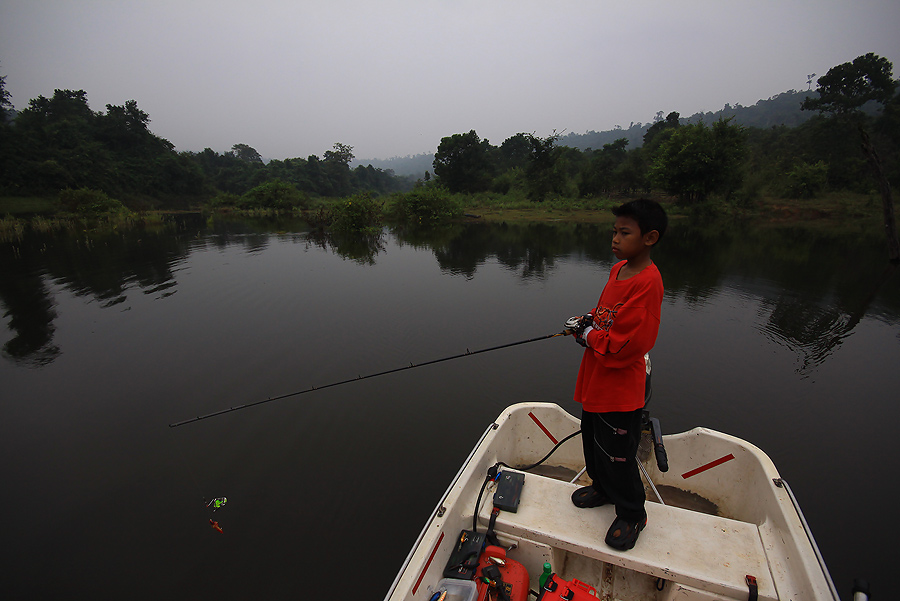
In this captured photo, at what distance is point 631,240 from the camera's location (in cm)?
186

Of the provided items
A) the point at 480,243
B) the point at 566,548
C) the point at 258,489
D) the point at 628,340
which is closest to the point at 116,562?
the point at 258,489

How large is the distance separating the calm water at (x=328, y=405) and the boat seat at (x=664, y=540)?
1151 mm

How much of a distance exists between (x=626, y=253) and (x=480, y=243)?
49.5ft


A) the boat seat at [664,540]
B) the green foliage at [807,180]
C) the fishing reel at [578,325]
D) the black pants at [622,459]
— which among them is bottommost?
the boat seat at [664,540]

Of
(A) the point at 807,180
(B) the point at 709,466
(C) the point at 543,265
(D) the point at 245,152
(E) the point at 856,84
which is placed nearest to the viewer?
(B) the point at 709,466

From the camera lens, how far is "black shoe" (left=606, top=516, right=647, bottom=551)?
77.1 inches

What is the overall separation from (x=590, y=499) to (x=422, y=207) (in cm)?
2499

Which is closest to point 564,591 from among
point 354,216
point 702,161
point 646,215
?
point 646,215

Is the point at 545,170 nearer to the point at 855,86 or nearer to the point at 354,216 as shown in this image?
the point at 354,216

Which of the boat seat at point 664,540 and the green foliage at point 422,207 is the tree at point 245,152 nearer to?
the green foliage at point 422,207

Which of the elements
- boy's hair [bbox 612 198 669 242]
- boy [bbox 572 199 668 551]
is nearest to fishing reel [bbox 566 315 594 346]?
boy [bbox 572 199 668 551]

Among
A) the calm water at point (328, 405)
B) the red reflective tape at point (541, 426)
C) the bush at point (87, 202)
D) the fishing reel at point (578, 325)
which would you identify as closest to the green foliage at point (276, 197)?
the bush at point (87, 202)

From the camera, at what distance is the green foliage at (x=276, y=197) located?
3934 centimetres

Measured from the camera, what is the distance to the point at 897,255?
11.6m
